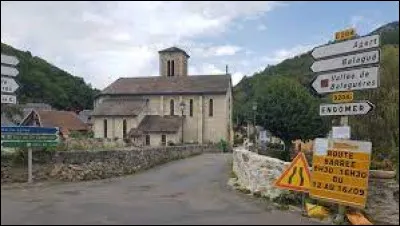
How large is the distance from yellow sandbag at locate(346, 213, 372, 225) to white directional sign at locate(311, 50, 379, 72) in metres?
3.25

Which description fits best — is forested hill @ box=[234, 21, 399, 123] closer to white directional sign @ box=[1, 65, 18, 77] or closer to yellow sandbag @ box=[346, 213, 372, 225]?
white directional sign @ box=[1, 65, 18, 77]

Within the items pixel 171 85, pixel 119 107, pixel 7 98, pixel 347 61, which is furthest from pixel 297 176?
pixel 171 85

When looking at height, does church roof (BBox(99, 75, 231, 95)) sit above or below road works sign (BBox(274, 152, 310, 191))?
above

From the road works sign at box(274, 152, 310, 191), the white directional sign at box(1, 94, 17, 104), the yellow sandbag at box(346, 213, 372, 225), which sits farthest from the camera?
the white directional sign at box(1, 94, 17, 104)

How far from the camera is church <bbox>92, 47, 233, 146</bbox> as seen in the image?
74500 mm

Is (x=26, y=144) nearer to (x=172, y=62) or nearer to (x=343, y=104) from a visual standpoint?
(x=343, y=104)

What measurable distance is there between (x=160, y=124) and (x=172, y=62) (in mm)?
20851

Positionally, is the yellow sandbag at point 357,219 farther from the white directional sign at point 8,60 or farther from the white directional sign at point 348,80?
the white directional sign at point 8,60

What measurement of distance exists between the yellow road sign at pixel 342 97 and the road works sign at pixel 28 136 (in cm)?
1065

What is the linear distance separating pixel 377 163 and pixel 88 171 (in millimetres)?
11906

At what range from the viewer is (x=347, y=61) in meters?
12.2

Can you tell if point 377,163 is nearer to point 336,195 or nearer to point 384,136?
point 336,195

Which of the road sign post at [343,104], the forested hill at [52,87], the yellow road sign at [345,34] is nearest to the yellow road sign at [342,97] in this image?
the road sign post at [343,104]

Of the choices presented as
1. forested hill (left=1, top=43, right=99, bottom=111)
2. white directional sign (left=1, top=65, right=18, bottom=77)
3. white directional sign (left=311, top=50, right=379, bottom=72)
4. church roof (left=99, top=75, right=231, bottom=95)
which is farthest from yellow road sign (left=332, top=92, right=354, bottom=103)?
forested hill (left=1, top=43, right=99, bottom=111)
